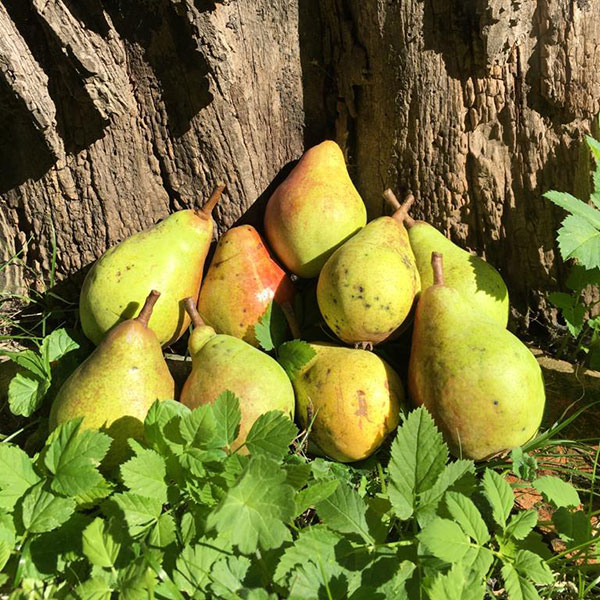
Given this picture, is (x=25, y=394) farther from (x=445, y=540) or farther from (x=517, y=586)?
(x=517, y=586)

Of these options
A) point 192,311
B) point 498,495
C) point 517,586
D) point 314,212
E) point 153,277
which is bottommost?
point 517,586

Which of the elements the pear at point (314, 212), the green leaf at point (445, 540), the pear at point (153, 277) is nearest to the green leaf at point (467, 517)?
the green leaf at point (445, 540)

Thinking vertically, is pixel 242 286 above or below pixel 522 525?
above

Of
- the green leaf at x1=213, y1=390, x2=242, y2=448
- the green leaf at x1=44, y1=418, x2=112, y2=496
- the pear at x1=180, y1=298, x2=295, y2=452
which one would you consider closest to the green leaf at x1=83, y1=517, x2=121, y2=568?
the green leaf at x1=44, y1=418, x2=112, y2=496

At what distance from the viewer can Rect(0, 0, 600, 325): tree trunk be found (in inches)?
86.3

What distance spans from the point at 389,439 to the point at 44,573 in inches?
45.1

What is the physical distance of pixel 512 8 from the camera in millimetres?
2078

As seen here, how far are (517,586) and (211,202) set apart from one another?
1727 mm

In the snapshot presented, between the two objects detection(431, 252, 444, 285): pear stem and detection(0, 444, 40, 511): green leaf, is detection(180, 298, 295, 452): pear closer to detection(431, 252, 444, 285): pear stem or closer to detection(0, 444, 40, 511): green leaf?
detection(0, 444, 40, 511): green leaf

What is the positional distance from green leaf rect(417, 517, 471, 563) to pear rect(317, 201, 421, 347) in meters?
0.79

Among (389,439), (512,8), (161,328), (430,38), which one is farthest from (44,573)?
(512,8)

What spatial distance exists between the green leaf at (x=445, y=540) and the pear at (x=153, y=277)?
1277 mm

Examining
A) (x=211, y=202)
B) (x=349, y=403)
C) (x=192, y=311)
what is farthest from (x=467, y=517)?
(x=211, y=202)

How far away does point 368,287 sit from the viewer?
2.10m
